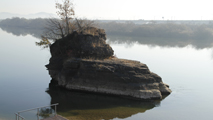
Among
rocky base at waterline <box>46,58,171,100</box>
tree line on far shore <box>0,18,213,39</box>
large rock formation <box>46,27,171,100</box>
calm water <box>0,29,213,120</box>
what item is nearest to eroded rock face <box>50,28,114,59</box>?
large rock formation <box>46,27,171,100</box>

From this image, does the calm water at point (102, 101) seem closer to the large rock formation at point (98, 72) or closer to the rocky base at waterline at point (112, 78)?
the rocky base at waterline at point (112, 78)

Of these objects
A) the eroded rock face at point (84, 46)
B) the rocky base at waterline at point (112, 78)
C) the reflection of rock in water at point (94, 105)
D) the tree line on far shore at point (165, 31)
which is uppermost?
the tree line on far shore at point (165, 31)

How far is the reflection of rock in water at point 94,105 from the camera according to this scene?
61.8 feet

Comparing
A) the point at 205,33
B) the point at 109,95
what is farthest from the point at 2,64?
the point at 205,33

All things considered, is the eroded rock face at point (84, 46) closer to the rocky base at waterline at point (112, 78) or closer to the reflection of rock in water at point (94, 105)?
the rocky base at waterline at point (112, 78)

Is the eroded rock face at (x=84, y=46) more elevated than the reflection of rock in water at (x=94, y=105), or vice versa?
the eroded rock face at (x=84, y=46)

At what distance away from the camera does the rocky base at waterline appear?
76.4 ft

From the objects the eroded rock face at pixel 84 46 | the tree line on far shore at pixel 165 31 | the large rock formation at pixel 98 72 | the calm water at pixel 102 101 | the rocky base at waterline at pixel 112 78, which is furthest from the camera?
the tree line on far shore at pixel 165 31

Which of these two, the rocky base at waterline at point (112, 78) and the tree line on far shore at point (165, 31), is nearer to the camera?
the rocky base at waterline at point (112, 78)

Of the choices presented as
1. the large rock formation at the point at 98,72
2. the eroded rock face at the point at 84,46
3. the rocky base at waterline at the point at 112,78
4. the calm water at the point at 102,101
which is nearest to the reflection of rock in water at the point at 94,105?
the calm water at the point at 102,101

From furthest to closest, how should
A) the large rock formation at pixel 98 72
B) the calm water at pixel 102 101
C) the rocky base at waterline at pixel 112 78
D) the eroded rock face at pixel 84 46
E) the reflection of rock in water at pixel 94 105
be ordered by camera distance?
the eroded rock face at pixel 84 46 → the large rock formation at pixel 98 72 → the rocky base at waterline at pixel 112 78 → the calm water at pixel 102 101 → the reflection of rock in water at pixel 94 105

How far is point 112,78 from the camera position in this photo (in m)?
23.9

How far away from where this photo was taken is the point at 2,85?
86.4ft

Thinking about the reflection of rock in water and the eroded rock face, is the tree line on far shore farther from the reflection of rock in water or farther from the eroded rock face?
the reflection of rock in water
